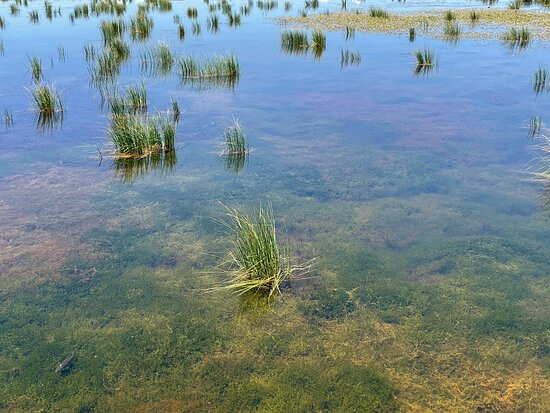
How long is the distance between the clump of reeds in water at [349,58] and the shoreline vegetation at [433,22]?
2794 millimetres

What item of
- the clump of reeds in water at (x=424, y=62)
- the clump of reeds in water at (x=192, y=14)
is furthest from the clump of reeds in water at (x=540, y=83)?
the clump of reeds in water at (x=192, y=14)

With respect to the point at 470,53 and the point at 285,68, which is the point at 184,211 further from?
the point at 470,53

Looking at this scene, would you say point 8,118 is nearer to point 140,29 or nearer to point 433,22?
point 140,29

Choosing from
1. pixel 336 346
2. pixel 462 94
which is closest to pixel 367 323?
pixel 336 346

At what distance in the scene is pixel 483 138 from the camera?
286 inches

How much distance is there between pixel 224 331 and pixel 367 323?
101 cm

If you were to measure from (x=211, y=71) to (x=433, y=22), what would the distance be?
850cm

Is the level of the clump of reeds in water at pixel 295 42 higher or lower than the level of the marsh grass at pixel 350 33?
lower

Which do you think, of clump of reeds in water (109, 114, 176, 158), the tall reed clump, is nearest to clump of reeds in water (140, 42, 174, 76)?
clump of reeds in water (109, 114, 176, 158)

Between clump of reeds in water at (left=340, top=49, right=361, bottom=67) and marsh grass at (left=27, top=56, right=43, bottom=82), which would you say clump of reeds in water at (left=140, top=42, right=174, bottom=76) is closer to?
marsh grass at (left=27, top=56, right=43, bottom=82)

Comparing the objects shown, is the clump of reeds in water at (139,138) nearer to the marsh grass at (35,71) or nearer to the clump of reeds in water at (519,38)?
the marsh grass at (35,71)

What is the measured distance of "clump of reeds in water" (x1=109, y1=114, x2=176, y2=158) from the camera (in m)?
6.91

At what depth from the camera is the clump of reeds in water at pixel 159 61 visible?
11.5 meters

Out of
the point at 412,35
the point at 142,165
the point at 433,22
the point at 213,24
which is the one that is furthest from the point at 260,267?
the point at 433,22
